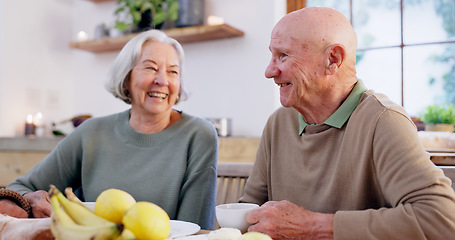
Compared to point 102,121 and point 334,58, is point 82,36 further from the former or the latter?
point 334,58

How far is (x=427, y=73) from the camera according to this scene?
2.51 metres

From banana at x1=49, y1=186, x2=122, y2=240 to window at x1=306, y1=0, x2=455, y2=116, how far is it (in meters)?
2.31

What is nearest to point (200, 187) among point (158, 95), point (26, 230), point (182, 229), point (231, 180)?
point (231, 180)

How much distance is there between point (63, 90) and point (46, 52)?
0.33 m

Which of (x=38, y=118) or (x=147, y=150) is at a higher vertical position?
(x=147, y=150)

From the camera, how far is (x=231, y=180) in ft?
5.01

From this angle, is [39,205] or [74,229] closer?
[74,229]

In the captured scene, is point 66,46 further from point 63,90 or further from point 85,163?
point 85,163

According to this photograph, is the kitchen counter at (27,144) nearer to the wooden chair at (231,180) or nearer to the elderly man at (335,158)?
the wooden chair at (231,180)

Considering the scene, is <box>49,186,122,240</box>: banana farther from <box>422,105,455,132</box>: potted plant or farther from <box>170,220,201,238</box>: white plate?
<box>422,105,455,132</box>: potted plant

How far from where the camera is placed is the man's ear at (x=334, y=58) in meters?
1.04

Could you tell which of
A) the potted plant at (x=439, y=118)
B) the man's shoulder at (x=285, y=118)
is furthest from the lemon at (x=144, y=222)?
the potted plant at (x=439, y=118)

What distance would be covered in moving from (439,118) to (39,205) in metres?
1.99

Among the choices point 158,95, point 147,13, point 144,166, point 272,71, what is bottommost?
point 144,166
